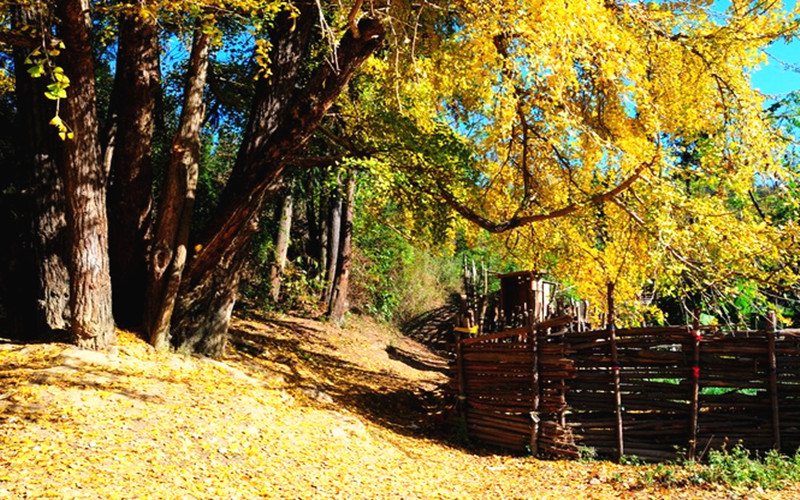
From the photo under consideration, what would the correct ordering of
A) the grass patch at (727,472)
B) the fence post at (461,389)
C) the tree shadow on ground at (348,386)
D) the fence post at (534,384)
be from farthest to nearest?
the tree shadow on ground at (348,386)
the fence post at (461,389)
the fence post at (534,384)
the grass patch at (727,472)

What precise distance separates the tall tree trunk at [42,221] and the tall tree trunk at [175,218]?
886 millimetres

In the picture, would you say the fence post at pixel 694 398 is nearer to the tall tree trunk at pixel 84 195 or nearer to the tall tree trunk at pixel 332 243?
the tall tree trunk at pixel 84 195

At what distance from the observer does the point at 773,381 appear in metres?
6.91

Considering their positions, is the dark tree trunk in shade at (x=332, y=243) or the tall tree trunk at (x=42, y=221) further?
the dark tree trunk in shade at (x=332, y=243)

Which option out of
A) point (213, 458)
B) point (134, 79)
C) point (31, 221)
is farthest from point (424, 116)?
point (213, 458)

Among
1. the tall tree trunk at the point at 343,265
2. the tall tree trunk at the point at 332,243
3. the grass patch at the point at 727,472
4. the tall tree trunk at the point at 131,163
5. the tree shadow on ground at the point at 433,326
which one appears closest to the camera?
the grass patch at the point at 727,472

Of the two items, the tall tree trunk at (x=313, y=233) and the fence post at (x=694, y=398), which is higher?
the tall tree trunk at (x=313, y=233)

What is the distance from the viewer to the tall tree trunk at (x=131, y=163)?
23.2ft

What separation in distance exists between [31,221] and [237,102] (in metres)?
5.09

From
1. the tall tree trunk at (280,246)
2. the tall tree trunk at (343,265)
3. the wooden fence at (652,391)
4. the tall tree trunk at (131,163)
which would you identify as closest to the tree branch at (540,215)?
the wooden fence at (652,391)

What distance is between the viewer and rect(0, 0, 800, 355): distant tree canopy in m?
6.21

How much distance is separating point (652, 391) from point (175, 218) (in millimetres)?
5630

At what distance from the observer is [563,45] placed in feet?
19.2

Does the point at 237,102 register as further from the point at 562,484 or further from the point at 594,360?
the point at 562,484
